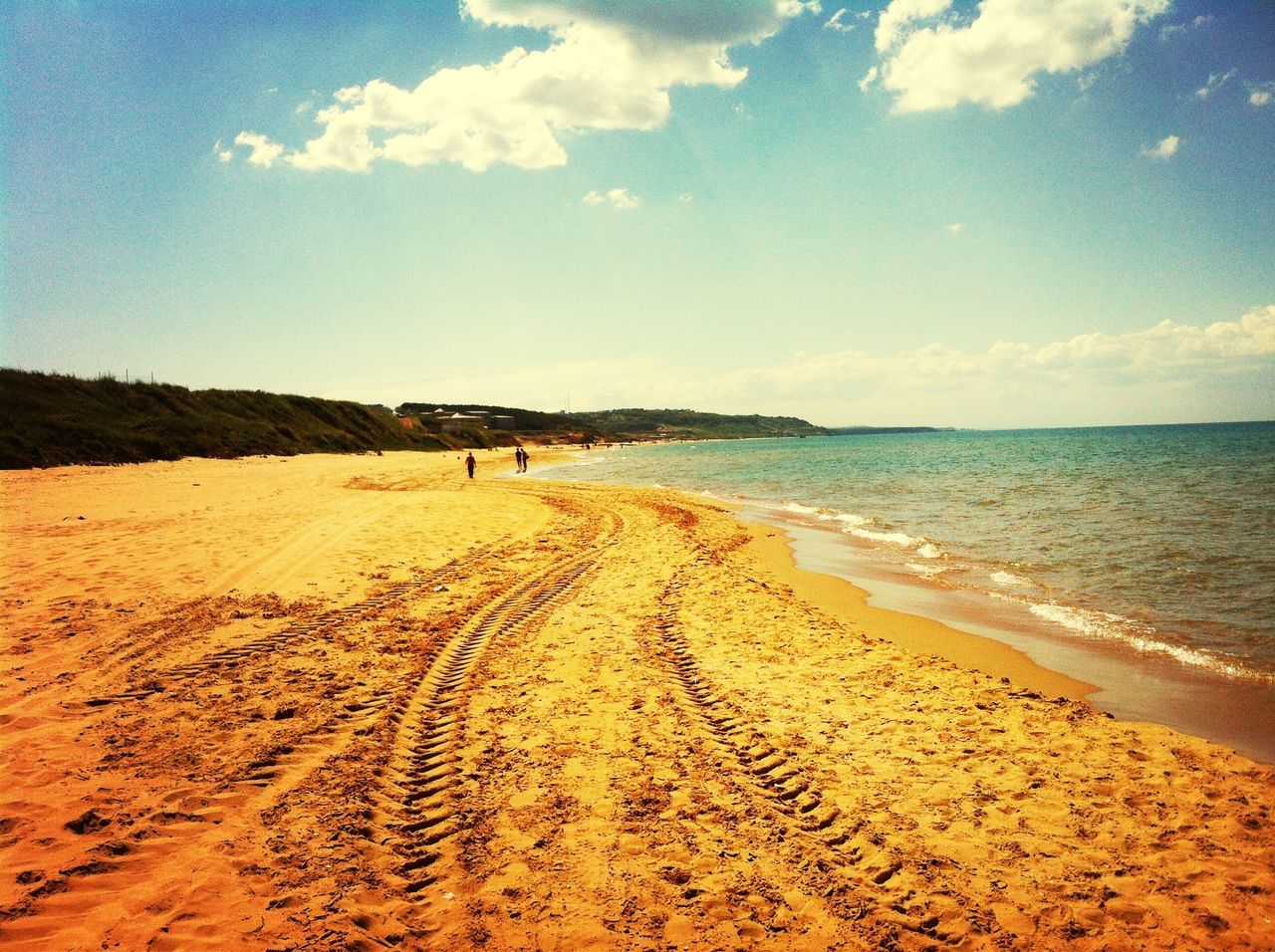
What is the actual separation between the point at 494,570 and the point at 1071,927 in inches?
419

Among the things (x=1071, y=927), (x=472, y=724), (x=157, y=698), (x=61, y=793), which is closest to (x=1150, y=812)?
(x=1071, y=927)

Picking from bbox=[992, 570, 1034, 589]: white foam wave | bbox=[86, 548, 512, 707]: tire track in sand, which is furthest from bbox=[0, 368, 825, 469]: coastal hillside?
bbox=[992, 570, 1034, 589]: white foam wave

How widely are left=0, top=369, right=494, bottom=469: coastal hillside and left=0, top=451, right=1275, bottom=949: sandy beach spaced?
27771mm

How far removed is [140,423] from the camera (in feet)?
123

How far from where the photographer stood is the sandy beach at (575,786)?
140 inches

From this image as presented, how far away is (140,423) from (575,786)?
45.7 meters

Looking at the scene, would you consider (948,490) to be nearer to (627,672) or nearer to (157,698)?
(627,672)

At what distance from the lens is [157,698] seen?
6.17 m

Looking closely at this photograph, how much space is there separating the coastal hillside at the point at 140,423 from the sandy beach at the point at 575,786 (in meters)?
27.8

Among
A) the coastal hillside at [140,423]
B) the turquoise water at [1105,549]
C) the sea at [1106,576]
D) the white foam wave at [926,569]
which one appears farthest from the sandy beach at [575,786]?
the coastal hillside at [140,423]

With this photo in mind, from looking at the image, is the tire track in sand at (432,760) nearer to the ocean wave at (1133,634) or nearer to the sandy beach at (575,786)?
the sandy beach at (575,786)

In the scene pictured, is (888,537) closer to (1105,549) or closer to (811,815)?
(1105,549)

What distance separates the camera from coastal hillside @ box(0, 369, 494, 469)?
98.0ft

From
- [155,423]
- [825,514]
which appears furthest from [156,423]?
[825,514]
